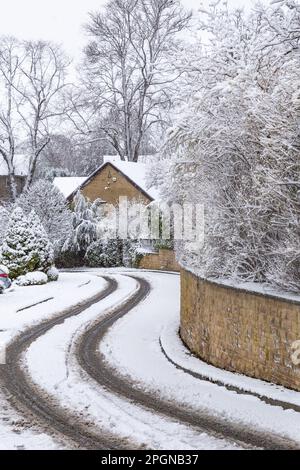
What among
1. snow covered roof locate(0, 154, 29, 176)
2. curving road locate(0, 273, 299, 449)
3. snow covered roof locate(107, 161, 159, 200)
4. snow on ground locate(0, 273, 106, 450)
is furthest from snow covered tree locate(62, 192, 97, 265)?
snow covered roof locate(0, 154, 29, 176)

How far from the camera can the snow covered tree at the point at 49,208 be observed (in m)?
33.3

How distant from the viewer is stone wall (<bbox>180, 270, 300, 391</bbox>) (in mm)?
8242

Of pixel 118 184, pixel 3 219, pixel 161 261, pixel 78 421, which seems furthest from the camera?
pixel 118 184

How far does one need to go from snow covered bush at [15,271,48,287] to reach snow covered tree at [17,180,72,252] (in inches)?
428

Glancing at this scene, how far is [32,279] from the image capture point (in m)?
22.5

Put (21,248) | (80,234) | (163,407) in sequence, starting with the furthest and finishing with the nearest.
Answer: (80,234)
(21,248)
(163,407)

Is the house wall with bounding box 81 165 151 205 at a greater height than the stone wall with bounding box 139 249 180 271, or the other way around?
the house wall with bounding box 81 165 151 205

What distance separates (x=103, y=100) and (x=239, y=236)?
1355 inches

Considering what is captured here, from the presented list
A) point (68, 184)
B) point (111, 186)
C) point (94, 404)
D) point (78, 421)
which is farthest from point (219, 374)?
point (68, 184)

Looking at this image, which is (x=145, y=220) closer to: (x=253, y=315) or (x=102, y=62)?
(x=102, y=62)

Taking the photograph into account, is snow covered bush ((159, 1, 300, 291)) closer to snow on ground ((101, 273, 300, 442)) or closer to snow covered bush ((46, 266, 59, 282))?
snow on ground ((101, 273, 300, 442))

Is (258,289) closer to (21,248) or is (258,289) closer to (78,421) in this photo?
(78,421)

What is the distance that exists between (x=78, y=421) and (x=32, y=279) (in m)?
15.5
